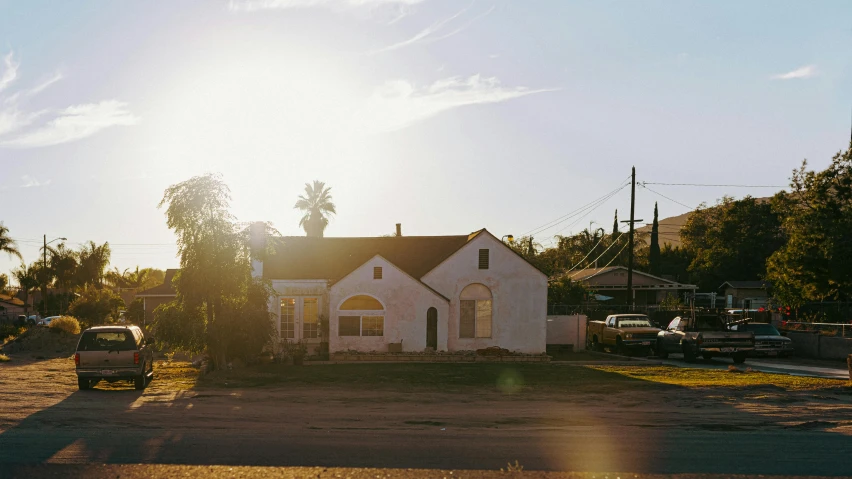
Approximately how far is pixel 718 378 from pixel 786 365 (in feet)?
25.4

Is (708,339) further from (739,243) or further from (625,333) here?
(739,243)

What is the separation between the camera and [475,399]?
19.1 metres

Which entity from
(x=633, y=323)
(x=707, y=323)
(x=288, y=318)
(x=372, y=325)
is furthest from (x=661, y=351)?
(x=288, y=318)

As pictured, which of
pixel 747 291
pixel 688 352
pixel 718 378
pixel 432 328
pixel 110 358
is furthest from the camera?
pixel 747 291

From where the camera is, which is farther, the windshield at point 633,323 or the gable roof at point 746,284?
the gable roof at point 746,284

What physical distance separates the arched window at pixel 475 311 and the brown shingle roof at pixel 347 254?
2017 mm

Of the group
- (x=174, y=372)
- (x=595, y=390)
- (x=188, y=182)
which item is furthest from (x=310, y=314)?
(x=595, y=390)

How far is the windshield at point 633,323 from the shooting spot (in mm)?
35875

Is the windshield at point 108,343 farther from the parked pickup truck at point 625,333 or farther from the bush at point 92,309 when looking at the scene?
the bush at point 92,309

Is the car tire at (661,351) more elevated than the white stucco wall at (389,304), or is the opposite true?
the white stucco wall at (389,304)

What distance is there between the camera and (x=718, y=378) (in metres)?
23.8

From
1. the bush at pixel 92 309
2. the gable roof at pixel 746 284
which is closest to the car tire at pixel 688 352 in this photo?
the bush at pixel 92 309

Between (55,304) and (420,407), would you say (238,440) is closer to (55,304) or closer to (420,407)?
(420,407)

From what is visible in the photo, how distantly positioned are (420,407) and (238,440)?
5460 mm
